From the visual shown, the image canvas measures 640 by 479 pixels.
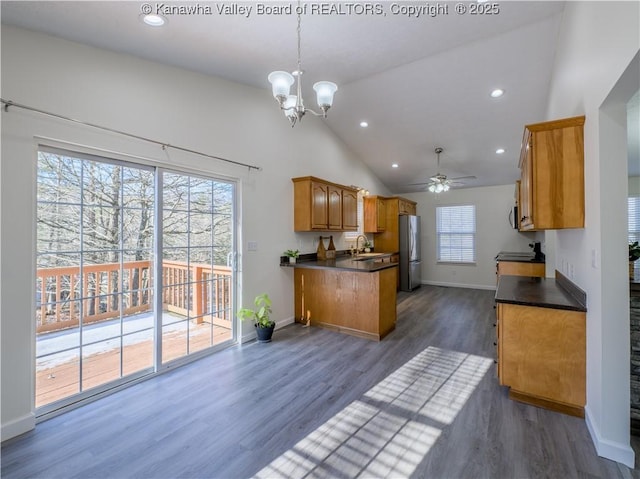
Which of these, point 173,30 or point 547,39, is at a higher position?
point 547,39

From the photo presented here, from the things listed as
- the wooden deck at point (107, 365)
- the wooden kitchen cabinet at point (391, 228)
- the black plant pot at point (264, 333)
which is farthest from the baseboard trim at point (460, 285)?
the wooden deck at point (107, 365)

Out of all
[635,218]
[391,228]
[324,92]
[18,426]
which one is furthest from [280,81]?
[635,218]

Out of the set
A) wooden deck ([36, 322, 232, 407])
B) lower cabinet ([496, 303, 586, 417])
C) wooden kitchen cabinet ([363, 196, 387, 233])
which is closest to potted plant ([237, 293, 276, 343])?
wooden deck ([36, 322, 232, 407])

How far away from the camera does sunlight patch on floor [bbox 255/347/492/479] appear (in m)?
1.69

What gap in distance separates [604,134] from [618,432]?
1770mm

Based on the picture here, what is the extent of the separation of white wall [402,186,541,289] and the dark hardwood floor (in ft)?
14.9

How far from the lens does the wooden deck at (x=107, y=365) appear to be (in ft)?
7.50

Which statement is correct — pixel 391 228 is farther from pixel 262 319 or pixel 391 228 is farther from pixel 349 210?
pixel 262 319

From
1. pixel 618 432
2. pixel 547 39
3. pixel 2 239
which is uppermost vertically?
pixel 547 39

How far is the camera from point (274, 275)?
418 centimetres

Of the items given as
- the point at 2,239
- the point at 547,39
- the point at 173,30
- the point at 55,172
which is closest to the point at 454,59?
the point at 547,39

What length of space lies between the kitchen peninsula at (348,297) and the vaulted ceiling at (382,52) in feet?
8.23

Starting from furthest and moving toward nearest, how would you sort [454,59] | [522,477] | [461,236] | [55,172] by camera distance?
[461,236], [454,59], [55,172], [522,477]

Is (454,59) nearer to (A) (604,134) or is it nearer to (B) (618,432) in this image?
(A) (604,134)
